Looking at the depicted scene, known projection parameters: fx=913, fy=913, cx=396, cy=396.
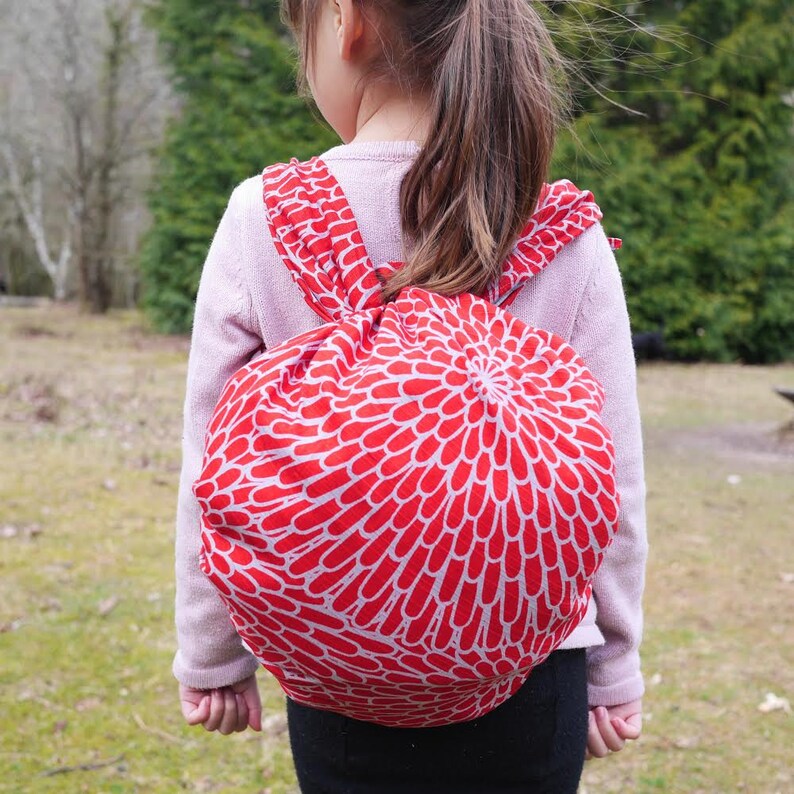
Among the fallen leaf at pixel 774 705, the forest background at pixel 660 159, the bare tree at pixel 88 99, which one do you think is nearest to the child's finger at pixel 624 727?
the fallen leaf at pixel 774 705

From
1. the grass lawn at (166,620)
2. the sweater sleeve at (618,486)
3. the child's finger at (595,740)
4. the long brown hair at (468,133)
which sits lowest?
the grass lawn at (166,620)

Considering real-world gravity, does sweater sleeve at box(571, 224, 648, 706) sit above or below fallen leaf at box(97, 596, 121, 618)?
above

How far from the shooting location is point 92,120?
19.9 m

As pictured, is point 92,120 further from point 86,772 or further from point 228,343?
point 228,343

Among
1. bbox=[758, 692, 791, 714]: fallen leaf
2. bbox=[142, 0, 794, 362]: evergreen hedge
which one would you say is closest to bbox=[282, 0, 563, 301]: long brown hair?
bbox=[758, 692, 791, 714]: fallen leaf

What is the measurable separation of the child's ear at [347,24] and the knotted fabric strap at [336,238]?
158 millimetres

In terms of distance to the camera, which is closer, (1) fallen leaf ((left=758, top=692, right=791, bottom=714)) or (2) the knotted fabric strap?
(2) the knotted fabric strap

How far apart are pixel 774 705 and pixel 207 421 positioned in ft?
10.1

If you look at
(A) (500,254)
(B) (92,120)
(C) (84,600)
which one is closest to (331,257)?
(A) (500,254)

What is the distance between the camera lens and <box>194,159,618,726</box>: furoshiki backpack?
1.01 metres

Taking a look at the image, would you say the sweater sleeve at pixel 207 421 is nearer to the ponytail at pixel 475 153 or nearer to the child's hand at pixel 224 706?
the child's hand at pixel 224 706

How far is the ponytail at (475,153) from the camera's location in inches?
46.7

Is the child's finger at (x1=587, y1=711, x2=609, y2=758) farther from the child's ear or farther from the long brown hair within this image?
the child's ear

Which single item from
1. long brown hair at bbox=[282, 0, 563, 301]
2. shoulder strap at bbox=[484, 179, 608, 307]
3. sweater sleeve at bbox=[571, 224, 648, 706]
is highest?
long brown hair at bbox=[282, 0, 563, 301]
